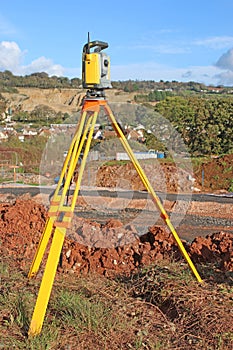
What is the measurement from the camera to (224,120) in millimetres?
26891

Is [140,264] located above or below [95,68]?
below

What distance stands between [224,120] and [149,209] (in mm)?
14656

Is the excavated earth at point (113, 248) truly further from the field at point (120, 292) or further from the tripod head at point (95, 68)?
the tripod head at point (95, 68)

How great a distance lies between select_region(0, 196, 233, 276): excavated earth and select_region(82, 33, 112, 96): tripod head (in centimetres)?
261

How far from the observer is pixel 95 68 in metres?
3.79

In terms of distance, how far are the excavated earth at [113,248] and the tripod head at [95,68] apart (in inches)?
103

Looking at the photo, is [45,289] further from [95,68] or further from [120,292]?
[95,68]

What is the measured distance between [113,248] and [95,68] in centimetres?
325

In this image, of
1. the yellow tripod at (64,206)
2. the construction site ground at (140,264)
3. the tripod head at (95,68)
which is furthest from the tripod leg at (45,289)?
the tripod head at (95,68)

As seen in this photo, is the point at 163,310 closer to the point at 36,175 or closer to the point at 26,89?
the point at 36,175

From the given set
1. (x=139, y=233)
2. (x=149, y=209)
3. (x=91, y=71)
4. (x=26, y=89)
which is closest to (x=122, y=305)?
(x=91, y=71)

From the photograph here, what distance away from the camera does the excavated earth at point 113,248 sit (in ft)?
19.5

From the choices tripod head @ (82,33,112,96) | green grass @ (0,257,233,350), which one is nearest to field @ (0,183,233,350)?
green grass @ (0,257,233,350)

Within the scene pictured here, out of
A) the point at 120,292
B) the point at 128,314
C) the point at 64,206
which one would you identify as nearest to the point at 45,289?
the point at 64,206
